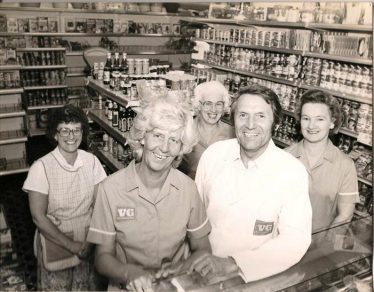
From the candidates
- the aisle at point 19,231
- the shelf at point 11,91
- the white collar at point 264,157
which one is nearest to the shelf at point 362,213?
the white collar at point 264,157

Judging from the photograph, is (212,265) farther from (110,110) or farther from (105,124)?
(110,110)

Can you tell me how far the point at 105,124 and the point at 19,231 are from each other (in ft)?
2.52

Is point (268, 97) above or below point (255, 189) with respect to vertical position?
above

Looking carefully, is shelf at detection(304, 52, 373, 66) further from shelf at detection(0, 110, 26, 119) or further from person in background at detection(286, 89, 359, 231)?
shelf at detection(0, 110, 26, 119)

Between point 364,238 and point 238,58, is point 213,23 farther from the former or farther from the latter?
point 364,238

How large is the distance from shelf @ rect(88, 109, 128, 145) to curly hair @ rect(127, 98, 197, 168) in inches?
15.8

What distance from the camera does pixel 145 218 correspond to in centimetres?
183

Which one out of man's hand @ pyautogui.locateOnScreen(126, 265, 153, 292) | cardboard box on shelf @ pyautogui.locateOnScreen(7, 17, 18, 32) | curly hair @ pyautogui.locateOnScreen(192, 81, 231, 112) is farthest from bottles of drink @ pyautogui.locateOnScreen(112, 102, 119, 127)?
man's hand @ pyautogui.locateOnScreen(126, 265, 153, 292)

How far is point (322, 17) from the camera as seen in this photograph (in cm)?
248

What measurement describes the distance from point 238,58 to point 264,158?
1.42 metres

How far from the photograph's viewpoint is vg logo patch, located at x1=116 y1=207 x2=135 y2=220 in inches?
69.4

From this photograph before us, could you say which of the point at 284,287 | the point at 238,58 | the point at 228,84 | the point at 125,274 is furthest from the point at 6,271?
the point at 238,58

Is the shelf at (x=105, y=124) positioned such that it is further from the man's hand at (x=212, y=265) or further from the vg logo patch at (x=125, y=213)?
the man's hand at (x=212, y=265)

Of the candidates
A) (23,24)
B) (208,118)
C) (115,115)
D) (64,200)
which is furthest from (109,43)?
(64,200)
